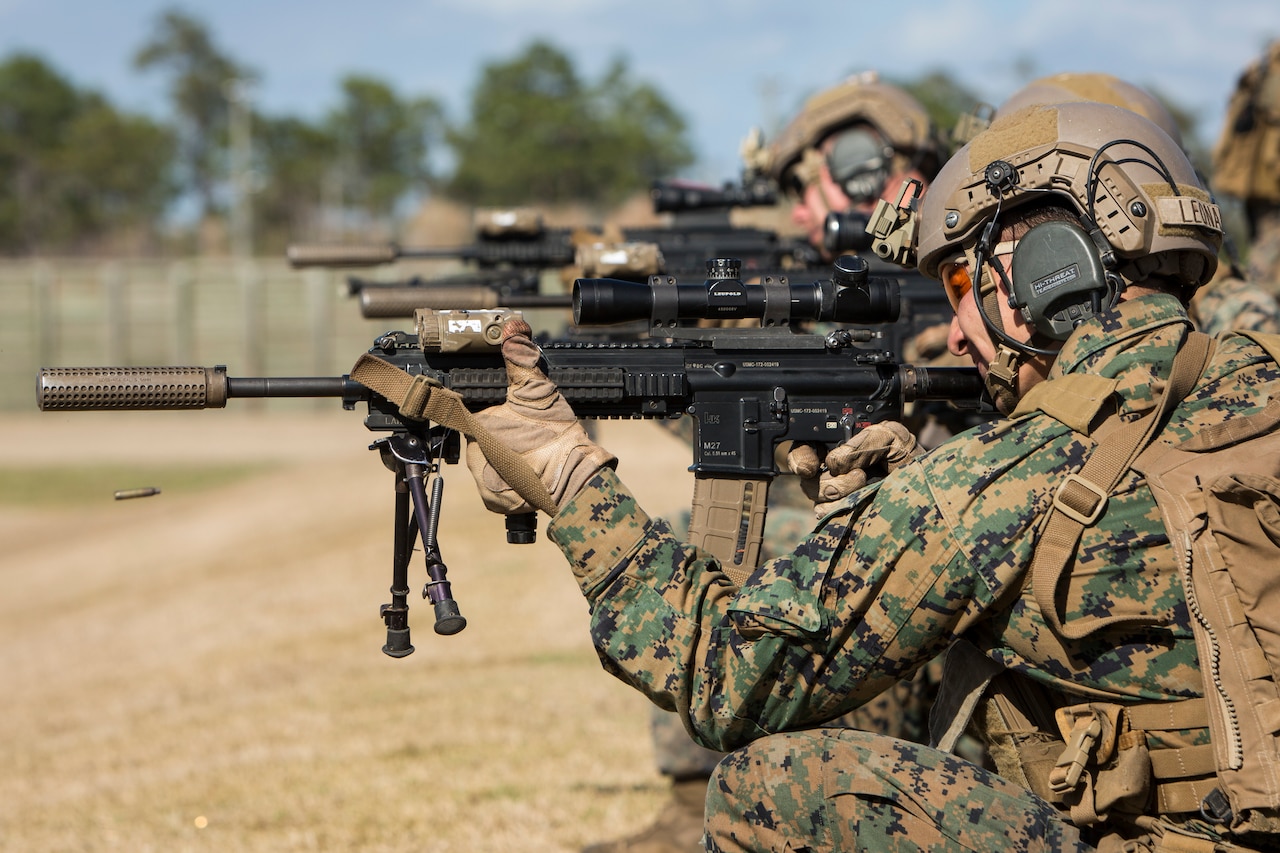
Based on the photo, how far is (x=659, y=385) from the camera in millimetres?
3480

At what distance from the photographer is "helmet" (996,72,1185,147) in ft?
15.4

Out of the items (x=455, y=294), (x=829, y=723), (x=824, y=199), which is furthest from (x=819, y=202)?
(x=829, y=723)

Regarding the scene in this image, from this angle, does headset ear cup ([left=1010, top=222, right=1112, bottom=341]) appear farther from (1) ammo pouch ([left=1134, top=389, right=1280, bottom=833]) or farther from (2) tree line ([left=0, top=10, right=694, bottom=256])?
(2) tree line ([left=0, top=10, right=694, bottom=256])

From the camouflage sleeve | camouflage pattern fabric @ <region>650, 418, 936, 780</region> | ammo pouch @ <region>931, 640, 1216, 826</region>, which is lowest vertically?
camouflage pattern fabric @ <region>650, 418, 936, 780</region>

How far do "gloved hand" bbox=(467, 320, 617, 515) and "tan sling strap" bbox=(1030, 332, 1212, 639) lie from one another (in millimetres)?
982

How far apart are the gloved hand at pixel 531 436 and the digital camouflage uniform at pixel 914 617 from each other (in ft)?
0.47

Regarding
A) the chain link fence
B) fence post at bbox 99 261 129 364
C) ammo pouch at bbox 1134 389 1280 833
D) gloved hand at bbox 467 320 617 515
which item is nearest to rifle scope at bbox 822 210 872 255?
gloved hand at bbox 467 320 617 515

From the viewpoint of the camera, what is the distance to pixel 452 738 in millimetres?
6633

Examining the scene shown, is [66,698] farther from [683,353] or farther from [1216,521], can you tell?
[1216,521]

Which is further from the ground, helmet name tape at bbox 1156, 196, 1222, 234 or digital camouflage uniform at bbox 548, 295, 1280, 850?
helmet name tape at bbox 1156, 196, 1222, 234

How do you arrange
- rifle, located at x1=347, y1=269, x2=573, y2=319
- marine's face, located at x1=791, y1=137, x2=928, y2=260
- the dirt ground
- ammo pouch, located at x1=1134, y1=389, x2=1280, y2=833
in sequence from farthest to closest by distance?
marine's face, located at x1=791, y1=137, x2=928, y2=260, rifle, located at x1=347, y1=269, x2=573, y2=319, the dirt ground, ammo pouch, located at x1=1134, y1=389, x2=1280, y2=833

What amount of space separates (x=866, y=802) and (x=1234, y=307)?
286 centimetres

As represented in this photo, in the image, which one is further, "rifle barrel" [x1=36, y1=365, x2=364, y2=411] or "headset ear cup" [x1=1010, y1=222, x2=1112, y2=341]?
"rifle barrel" [x1=36, y1=365, x2=364, y2=411]

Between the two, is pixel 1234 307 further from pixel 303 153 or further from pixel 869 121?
pixel 303 153
